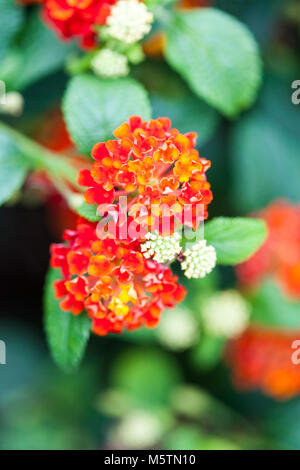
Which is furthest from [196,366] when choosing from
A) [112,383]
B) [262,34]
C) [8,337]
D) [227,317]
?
[262,34]

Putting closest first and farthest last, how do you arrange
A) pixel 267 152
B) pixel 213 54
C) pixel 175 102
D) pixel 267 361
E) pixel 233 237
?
pixel 233 237, pixel 213 54, pixel 175 102, pixel 267 361, pixel 267 152

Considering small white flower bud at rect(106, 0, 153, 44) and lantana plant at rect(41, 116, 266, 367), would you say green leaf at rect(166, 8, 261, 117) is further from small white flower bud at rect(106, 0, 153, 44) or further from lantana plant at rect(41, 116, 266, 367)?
lantana plant at rect(41, 116, 266, 367)

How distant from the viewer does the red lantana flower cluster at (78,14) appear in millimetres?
997

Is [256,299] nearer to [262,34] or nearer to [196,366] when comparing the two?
[196,366]

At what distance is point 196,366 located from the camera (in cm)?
176

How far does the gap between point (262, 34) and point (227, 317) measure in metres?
0.95

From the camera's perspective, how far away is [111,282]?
2.74ft

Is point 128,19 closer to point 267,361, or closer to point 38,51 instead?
point 38,51

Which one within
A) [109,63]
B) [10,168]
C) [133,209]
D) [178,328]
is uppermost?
[109,63]

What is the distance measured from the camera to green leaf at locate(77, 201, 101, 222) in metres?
0.84

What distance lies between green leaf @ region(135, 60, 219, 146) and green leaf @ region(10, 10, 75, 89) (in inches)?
11.0

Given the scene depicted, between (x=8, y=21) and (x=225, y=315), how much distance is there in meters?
0.94

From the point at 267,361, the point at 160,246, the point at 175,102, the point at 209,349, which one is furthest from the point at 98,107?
the point at 267,361

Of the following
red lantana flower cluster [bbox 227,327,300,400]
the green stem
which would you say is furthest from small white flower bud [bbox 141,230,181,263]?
red lantana flower cluster [bbox 227,327,300,400]
